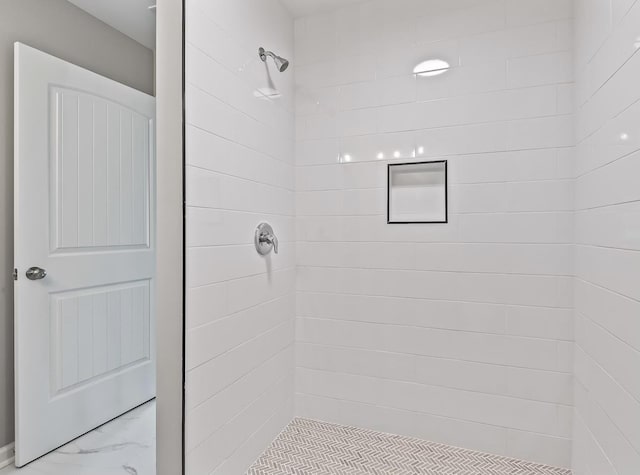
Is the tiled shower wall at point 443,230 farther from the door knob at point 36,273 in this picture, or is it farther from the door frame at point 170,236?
the door knob at point 36,273

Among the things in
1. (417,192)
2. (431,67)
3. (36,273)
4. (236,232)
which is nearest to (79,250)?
(36,273)

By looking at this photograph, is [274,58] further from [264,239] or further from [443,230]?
[443,230]

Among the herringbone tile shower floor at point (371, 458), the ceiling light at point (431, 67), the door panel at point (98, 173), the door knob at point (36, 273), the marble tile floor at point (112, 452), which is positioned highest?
the ceiling light at point (431, 67)

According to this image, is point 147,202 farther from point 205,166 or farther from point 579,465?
point 579,465

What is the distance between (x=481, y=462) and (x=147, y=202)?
69.3 inches

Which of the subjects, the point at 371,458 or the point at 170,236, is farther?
the point at 371,458

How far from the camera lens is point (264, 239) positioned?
6.03 feet

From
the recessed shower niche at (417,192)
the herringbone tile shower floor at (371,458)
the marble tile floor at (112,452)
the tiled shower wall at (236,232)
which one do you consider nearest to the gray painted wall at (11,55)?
the marble tile floor at (112,452)

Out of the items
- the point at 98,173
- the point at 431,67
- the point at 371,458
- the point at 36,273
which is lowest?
the point at 371,458

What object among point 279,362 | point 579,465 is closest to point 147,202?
point 279,362

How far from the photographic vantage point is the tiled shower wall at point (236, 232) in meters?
1.46

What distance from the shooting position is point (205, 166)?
4.90 feet

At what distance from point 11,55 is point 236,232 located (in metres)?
0.88

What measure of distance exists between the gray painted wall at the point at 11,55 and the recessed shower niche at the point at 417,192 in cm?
130
